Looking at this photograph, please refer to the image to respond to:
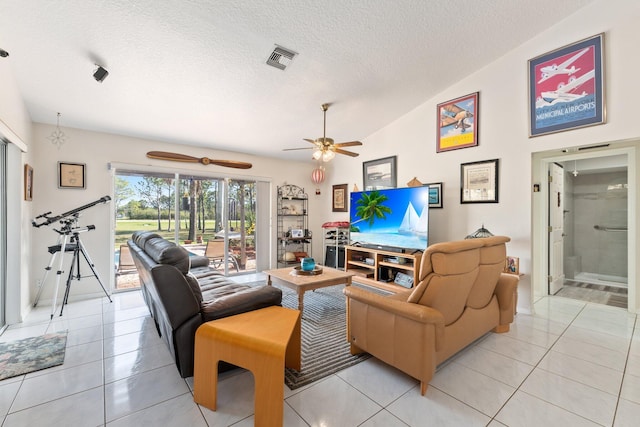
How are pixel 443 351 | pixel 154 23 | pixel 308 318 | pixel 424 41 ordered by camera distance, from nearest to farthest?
pixel 443 351 < pixel 154 23 < pixel 424 41 < pixel 308 318

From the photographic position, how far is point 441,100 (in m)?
3.95

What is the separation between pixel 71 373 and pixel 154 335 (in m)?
0.67

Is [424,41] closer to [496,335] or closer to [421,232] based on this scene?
[421,232]

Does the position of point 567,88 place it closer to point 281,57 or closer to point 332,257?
point 281,57

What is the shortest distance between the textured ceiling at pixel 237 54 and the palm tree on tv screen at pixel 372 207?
4.45 ft

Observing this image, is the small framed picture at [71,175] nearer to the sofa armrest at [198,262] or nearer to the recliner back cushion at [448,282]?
the sofa armrest at [198,262]

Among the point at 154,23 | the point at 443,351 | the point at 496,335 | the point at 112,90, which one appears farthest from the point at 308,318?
the point at 112,90

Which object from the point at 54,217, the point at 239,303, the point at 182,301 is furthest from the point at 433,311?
the point at 54,217

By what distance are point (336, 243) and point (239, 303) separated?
343cm

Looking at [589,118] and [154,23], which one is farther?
[589,118]

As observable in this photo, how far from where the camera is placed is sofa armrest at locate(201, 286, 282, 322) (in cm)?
183

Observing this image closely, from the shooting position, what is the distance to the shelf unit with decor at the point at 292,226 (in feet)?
18.2

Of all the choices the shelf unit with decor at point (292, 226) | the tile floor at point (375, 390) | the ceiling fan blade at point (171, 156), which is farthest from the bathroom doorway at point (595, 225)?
the ceiling fan blade at point (171, 156)

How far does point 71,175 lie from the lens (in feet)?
11.9
